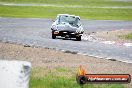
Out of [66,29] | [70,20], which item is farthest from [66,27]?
[70,20]

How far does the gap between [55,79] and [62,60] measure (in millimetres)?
5704

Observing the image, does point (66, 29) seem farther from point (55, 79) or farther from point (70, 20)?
point (55, 79)

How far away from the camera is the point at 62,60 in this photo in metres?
18.0

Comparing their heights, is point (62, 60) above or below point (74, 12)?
above

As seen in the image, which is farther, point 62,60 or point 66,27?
point 66,27

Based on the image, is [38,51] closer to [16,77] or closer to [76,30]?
[76,30]

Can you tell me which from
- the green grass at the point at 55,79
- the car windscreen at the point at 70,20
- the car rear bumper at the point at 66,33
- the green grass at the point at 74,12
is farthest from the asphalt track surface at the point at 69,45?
the green grass at the point at 74,12

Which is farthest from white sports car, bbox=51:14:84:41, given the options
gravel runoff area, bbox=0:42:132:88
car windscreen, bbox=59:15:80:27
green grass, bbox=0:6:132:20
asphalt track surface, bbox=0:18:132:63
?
green grass, bbox=0:6:132:20

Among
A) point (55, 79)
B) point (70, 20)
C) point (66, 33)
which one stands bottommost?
point (66, 33)

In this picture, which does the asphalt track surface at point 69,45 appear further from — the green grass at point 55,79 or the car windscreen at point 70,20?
the green grass at point 55,79

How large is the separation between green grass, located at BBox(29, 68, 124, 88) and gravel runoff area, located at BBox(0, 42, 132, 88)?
924 mm

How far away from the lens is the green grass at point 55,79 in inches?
441

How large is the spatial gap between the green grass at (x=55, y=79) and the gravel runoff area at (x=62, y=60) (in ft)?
3.03

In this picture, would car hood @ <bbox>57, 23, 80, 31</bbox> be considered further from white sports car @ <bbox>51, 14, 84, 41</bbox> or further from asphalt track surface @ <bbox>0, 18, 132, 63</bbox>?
asphalt track surface @ <bbox>0, 18, 132, 63</bbox>
